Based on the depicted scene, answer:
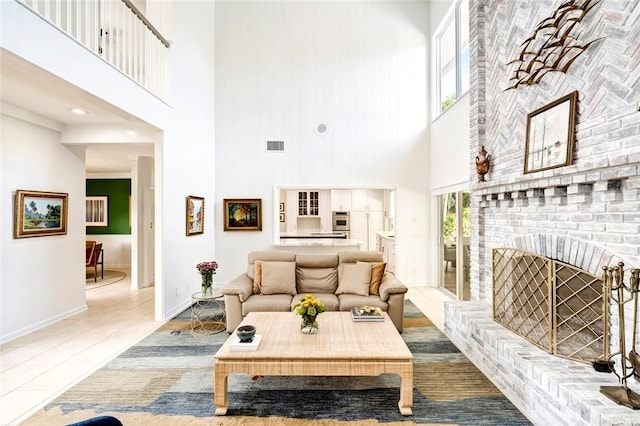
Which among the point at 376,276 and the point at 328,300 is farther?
the point at 376,276

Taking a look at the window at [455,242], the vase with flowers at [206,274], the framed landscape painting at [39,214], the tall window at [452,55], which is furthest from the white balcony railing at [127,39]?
the window at [455,242]

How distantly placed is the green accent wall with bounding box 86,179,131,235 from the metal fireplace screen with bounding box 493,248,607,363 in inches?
357

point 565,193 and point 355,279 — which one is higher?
point 565,193

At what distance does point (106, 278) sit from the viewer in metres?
7.28

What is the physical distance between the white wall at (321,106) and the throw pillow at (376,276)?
236 cm

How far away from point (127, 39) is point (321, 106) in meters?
3.41


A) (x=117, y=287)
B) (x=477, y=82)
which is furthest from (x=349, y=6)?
(x=117, y=287)

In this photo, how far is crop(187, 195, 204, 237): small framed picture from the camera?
5109mm

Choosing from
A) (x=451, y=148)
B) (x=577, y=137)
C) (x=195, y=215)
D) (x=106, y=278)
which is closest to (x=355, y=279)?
(x=577, y=137)

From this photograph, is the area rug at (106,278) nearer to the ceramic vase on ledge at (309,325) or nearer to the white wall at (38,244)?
the white wall at (38,244)

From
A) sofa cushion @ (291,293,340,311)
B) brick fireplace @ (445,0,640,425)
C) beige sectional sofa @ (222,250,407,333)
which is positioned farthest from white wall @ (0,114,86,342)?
brick fireplace @ (445,0,640,425)

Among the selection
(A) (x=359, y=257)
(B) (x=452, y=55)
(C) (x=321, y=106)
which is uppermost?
(B) (x=452, y=55)

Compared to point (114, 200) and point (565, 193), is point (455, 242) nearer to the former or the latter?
point (565, 193)

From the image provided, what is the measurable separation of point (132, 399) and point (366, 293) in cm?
256
